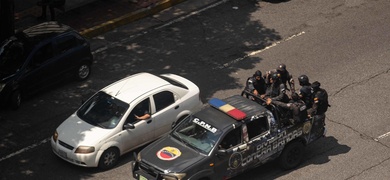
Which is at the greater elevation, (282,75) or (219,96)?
(282,75)

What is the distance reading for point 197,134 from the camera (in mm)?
16453

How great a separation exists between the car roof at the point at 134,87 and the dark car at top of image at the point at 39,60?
257 centimetres

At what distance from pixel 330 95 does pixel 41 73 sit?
23.8ft

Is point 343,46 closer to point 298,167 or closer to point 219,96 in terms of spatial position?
point 219,96

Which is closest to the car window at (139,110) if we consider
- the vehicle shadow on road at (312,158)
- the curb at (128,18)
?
the vehicle shadow on road at (312,158)

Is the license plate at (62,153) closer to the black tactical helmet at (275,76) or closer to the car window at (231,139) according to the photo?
the car window at (231,139)

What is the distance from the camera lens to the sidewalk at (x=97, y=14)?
23719mm

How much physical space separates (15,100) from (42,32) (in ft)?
6.83

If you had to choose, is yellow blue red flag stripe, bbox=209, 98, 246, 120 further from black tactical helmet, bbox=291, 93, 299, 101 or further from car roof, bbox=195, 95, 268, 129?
black tactical helmet, bbox=291, 93, 299, 101

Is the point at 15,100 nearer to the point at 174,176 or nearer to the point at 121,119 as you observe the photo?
the point at 121,119

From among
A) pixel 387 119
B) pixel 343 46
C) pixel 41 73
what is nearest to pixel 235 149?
pixel 387 119

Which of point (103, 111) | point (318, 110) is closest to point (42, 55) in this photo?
point (103, 111)

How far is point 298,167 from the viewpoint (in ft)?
57.5

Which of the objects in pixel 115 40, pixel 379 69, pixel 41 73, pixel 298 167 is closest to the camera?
pixel 298 167
